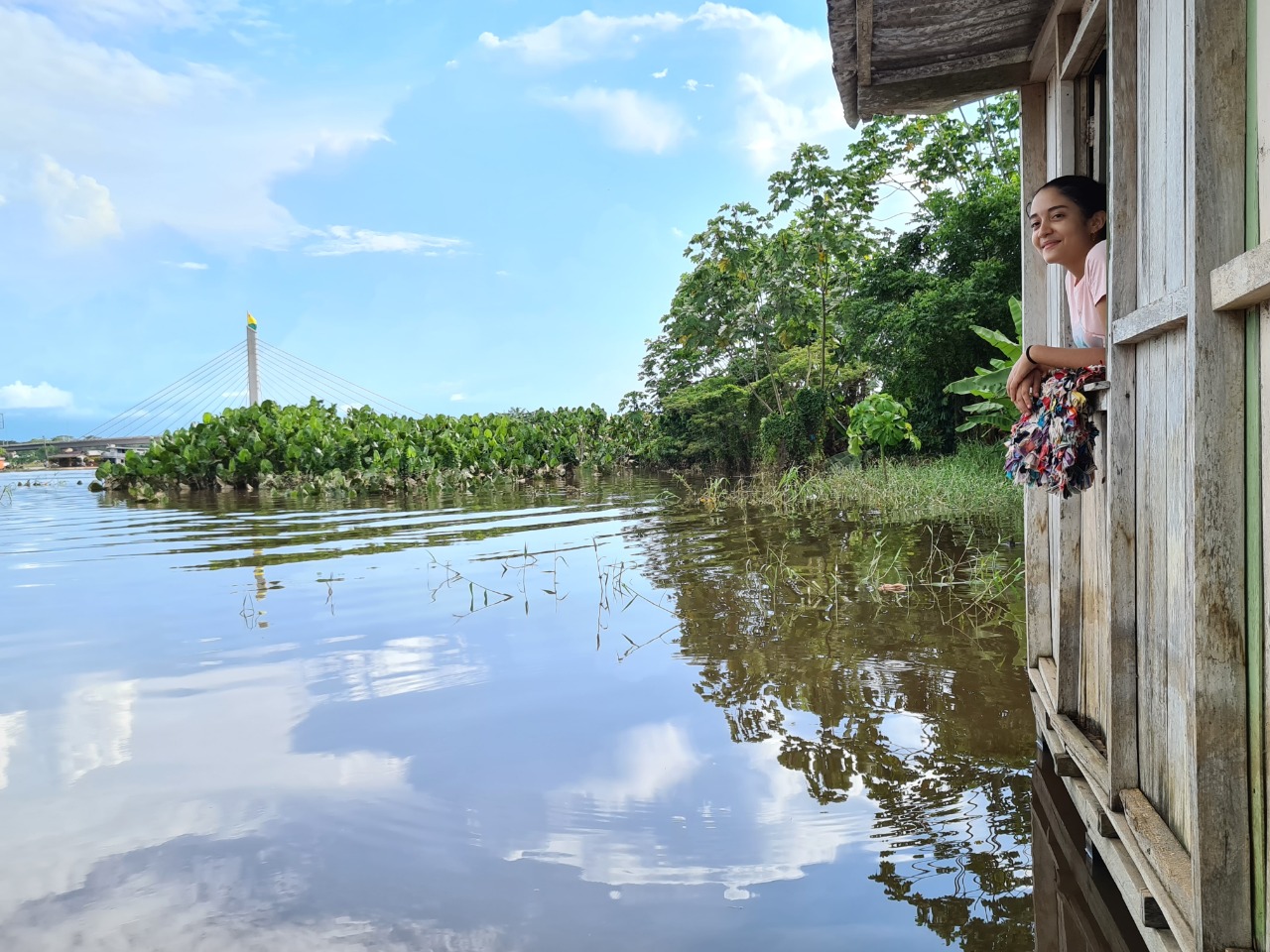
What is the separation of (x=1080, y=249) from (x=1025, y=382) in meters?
0.41

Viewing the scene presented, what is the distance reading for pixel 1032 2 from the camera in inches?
122

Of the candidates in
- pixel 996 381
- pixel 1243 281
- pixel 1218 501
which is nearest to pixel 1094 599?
pixel 1218 501

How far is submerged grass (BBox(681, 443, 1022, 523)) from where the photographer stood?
30.5 ft

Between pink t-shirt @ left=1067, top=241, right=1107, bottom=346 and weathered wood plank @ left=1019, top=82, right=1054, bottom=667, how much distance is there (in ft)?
2.47

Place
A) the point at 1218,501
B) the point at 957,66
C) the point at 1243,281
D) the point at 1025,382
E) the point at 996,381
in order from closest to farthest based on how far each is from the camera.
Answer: the point at 1243,281 < the point at 1218,501 < the point at 1025,382 < the point at 957,66 < the point at 996,381

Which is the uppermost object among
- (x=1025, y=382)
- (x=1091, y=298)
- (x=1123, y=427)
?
(x=1091, y=298)

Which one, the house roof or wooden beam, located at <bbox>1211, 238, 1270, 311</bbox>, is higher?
the house roof

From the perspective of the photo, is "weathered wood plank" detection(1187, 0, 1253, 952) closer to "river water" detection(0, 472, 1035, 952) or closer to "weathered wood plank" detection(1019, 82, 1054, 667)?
"river water" detection(0, 472, 1035, 952)

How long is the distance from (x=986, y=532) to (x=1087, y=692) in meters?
5.54

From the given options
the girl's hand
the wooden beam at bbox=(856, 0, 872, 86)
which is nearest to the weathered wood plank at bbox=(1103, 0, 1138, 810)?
the girl's hand

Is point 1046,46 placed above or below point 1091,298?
above

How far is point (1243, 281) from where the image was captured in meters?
1.48

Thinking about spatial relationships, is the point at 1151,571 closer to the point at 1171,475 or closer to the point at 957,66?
the point at 1171,475

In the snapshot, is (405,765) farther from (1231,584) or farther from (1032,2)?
(1032,2)
